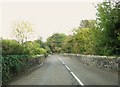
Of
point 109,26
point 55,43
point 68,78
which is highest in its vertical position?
point 55,43

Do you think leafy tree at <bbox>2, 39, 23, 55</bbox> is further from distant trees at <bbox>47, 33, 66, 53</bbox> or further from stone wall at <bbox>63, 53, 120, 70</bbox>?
distant trees at <bbox>47, 33, 66, 53</bbox>

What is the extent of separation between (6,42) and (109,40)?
11089mm

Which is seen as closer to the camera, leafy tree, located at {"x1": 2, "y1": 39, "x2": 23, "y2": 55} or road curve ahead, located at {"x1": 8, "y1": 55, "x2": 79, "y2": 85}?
road curve ahead, located at {"x1": 8, "y1": 55, "x2": 79, "y2": 85}

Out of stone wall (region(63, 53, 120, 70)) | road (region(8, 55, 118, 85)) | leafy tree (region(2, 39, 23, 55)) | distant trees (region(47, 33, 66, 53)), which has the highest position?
distant trees (region(47, 33, 66, 53))

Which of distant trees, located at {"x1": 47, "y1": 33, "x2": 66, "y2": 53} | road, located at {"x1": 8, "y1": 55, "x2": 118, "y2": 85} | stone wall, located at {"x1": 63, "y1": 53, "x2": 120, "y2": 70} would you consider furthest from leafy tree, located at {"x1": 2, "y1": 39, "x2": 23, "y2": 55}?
distant trees, located at {"x1": 47, "y1": 33, "x2": 66, "y2": 53}

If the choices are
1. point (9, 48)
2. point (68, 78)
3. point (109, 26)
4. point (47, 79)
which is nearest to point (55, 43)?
point (109, 26)

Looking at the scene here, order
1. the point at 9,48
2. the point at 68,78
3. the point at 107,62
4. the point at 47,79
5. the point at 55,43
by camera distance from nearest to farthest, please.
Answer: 1. the point at 47,79
2. the point at 68,78
3. the point at 9,48
4. the point at 107,62
5. the point at 55,43

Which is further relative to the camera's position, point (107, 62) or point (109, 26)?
point (109, 26)

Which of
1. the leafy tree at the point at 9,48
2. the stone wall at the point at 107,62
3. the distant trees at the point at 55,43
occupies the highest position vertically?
the distant trees at the point at 55,43

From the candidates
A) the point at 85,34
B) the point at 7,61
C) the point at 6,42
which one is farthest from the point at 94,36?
the point at 85,34

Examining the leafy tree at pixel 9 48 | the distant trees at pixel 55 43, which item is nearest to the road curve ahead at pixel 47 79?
the leafy tree at pixel 9 48

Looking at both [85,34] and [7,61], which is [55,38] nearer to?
[85,34]

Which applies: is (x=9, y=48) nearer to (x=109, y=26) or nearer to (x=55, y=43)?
(x=109, y=26)

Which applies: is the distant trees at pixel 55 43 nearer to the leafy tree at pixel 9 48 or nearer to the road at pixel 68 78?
the leafy tree at pixel 9 48
